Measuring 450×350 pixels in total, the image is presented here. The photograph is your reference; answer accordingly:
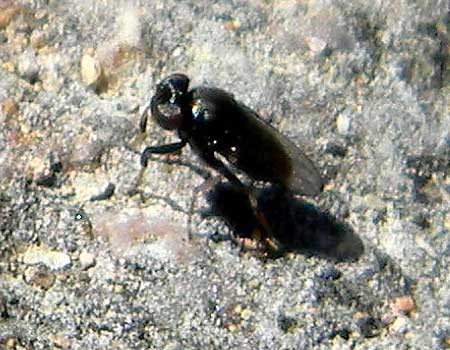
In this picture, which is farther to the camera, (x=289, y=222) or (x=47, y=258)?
(x=289, y=222)

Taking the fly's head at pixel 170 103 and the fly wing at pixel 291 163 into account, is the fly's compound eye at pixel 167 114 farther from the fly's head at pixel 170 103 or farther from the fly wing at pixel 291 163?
the fly wing at pixel 291 163

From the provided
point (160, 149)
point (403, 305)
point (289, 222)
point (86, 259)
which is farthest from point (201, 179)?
point (403, 305)

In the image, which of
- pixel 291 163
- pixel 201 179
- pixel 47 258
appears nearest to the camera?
pixel 47 258

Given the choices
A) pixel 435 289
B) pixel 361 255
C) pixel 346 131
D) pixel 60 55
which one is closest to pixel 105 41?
pixel 60 55

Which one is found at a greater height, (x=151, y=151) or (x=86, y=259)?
(x=151, y=151)

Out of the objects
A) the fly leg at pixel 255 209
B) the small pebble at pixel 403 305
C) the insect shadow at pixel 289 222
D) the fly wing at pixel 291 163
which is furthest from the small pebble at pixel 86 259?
the small pebble at pixel 403 305

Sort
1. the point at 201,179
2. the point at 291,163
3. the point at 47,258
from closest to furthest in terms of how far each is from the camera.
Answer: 1. the point at 47,258
2. the point at 291,163
3. the point at 201,179

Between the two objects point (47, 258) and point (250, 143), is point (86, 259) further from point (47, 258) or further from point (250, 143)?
point (250, 143)

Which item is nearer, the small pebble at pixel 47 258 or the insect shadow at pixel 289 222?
the small pebble at pixel 47 258
